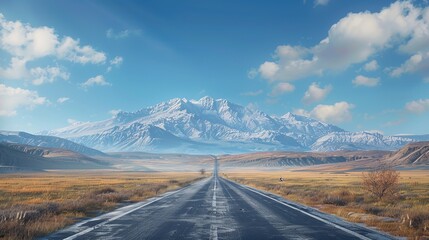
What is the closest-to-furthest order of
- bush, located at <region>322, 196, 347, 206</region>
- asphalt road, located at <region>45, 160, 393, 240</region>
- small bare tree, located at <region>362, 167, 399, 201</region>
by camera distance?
1. asphalt road, located at <region>45, 160, 393, 240</region>
2. bush, located at <region>322, 196, 347, 206</region>
3. small bare tree, located at <region>362, 167, 399, 201</region>

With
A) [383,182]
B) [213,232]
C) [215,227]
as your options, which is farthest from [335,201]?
[213,232]

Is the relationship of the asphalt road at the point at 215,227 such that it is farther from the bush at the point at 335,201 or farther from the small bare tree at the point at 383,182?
the small bare tree at the point at 383,182

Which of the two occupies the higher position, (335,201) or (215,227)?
(335,201)

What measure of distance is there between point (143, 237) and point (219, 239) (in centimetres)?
263

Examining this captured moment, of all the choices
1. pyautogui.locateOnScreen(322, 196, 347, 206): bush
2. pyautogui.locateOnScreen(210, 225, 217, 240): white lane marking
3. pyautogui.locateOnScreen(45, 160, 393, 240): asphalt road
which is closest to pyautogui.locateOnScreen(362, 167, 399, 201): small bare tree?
pyautogui.locateOnScreen(322, 196, 347, 206): bush

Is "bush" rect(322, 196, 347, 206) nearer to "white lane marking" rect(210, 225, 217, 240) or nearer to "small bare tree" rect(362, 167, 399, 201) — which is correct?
"small bare tree" rect(362, 167, 399, 201)

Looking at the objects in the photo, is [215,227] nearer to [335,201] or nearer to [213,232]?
[213,232]

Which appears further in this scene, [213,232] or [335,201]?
[335,201]

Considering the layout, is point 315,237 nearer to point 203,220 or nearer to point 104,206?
point 203,220

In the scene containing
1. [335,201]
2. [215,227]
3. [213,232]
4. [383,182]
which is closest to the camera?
[213,232]

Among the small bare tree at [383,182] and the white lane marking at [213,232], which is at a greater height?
the small bare tree at [383,182]

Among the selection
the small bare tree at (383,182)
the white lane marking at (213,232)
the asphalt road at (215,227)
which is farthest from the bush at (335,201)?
the white lane marking at (213,232)

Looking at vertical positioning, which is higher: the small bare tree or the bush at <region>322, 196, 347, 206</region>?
the small bare tree

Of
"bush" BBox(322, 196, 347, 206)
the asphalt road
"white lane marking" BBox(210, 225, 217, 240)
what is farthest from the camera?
"bush" BBox(322, 196, 347, 206)
